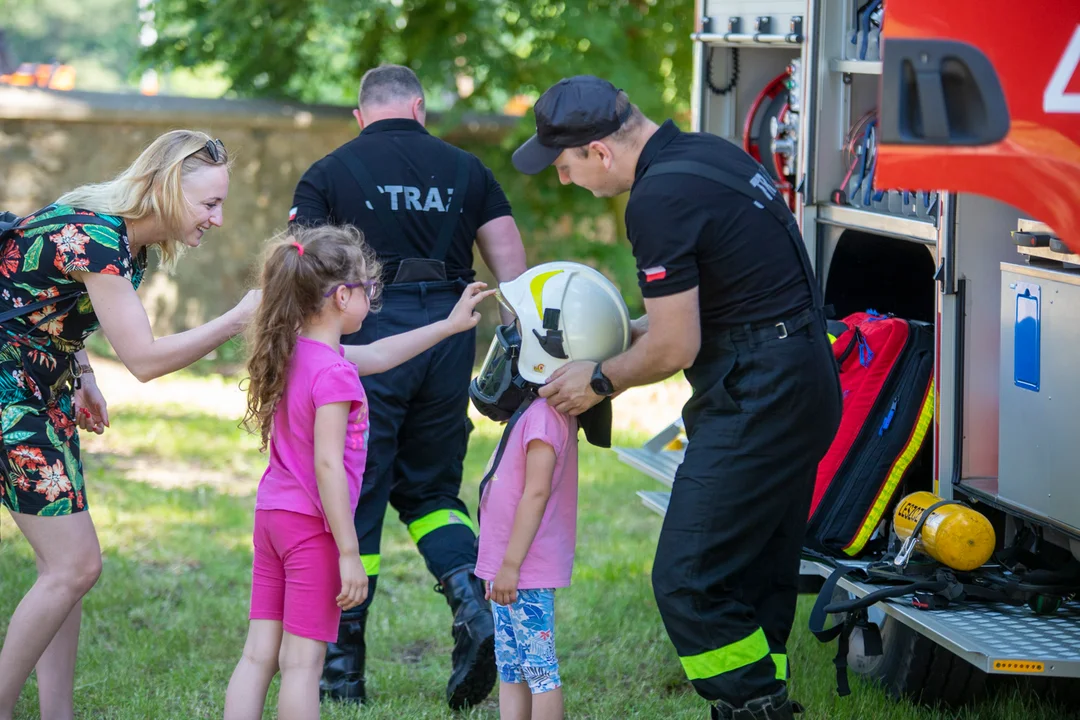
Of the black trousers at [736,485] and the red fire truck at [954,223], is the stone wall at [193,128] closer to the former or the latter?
the red fire truck at [954,223]

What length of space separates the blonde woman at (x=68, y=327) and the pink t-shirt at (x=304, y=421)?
10.0 inches

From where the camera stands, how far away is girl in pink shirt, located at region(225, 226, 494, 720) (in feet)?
11.1

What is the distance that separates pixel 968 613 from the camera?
150 inches

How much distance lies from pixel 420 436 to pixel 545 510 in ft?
4.70

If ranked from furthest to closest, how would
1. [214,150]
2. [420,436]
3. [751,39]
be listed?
[751,39], [420,436], [214,150]

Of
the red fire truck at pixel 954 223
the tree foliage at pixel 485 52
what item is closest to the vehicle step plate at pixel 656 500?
the red fire truck at pixel 954 223

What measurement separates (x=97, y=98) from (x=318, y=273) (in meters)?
8.62

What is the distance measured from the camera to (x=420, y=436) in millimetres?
4863

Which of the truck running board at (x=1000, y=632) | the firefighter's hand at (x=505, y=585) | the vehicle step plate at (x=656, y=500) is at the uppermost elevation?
the firefighter's hand at (x=505, y=585)

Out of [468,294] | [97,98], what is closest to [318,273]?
[468,294]

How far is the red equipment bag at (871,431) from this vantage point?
443 centimetres

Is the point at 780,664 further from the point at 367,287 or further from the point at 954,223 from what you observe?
the point at 367,287

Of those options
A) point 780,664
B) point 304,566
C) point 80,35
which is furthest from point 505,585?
point 80,35

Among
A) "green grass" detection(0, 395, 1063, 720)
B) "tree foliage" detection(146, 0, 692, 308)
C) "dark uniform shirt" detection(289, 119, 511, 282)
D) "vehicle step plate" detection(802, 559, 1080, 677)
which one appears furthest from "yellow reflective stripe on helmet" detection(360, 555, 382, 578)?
"tree foliage" detection(146, 0, 692, 308)
